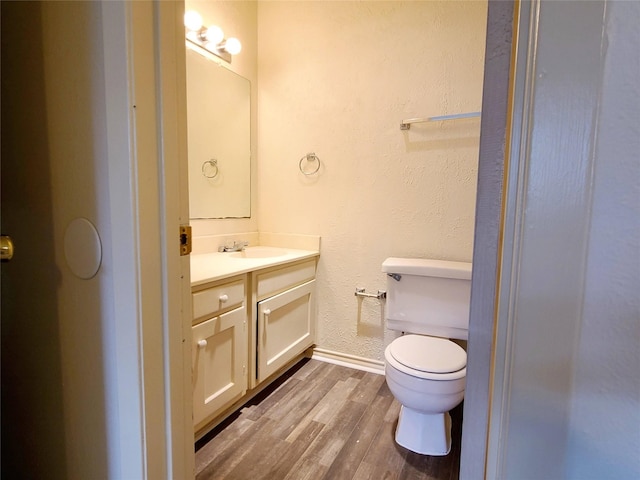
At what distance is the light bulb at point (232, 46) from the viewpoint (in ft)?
6.40

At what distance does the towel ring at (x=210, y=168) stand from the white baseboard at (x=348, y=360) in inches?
53.9

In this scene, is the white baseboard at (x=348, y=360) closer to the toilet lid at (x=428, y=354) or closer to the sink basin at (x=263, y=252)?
the toilet lid at (x=428, y=354)

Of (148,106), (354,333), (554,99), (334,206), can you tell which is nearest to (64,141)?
(148,106)

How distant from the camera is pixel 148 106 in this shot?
2.07ft

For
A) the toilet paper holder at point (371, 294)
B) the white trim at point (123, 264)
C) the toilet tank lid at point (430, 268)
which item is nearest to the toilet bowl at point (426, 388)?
the toilet tank lid at point (430, 268)

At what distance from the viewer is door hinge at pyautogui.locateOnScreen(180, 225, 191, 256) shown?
2.39 feet

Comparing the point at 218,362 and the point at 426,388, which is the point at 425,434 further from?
the point at 218,362

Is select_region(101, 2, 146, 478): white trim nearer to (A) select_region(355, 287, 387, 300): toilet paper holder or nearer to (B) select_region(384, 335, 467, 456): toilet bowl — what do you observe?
(B) select_region(384, 335, 467, 456): toilet bowl

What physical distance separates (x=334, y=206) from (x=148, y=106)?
1.60m

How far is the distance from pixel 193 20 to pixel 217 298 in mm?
1462

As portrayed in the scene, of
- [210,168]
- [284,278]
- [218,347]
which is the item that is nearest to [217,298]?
[218,347]

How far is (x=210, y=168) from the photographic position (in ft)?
6.53

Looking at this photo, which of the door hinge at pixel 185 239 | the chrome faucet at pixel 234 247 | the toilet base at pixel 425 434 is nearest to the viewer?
the door hinge at pixel 185 239

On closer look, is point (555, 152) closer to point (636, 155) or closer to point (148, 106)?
point (636, 155)
